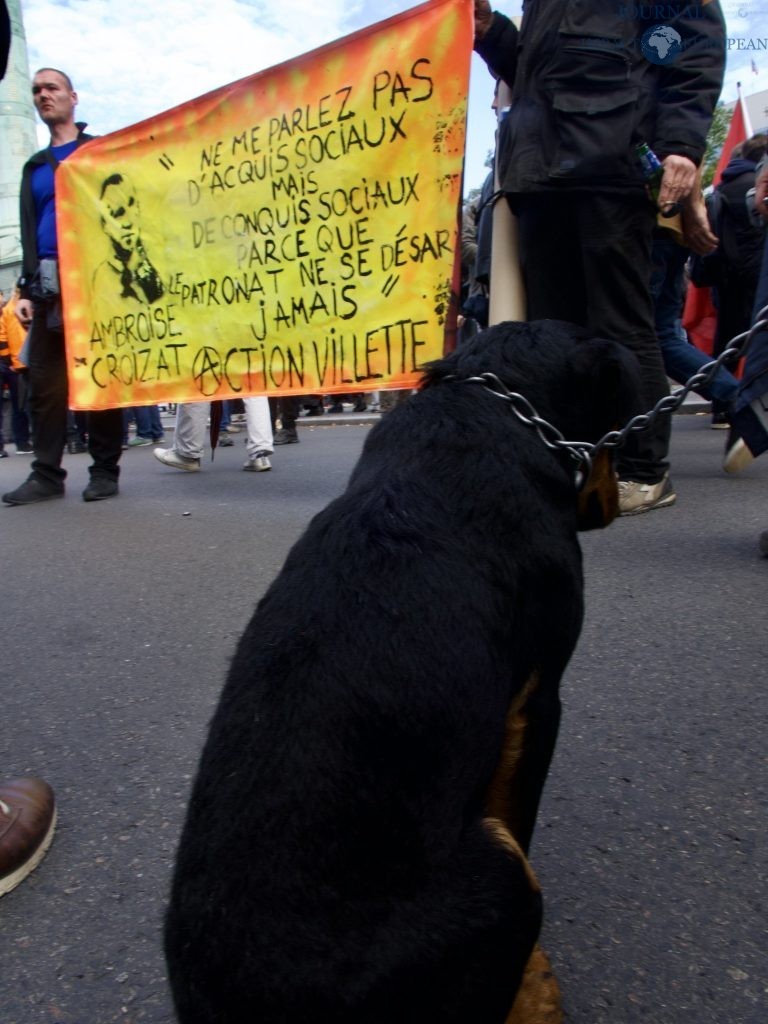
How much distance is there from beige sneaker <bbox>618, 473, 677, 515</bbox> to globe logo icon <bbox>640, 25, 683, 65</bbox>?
1.78 meters

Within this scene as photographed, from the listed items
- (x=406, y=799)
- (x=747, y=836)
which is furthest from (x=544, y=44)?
(x=406, y=799)

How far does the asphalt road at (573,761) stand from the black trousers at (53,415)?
1.75 meters

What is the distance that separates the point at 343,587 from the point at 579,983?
2.36 feet

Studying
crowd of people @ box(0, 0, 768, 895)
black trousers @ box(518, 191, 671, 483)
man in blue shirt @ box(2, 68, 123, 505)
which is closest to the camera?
crowd of people @ box(0, 0, 768, 895)

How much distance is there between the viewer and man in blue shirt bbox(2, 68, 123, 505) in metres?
5.77

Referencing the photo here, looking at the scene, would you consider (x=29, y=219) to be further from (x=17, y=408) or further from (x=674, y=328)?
(x=17, y=408)

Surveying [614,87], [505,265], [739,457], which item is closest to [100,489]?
[505,265]

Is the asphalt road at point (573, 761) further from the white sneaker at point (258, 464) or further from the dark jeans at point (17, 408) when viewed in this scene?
the dark jeans at point (17, 408)

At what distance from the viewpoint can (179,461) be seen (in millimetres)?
7148

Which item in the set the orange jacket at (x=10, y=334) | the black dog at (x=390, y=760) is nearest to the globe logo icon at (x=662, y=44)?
the black dog at (x=390, y=760)

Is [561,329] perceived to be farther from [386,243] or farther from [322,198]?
[322,198]

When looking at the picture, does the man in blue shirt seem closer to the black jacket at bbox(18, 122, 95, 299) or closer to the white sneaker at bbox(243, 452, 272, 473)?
the black jacket at bbox(18, 122, 95, 299)

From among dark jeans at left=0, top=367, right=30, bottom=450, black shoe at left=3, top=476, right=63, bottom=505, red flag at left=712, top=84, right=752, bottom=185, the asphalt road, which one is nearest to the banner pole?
the asphalt road

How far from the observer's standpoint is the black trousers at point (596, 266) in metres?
3.59
